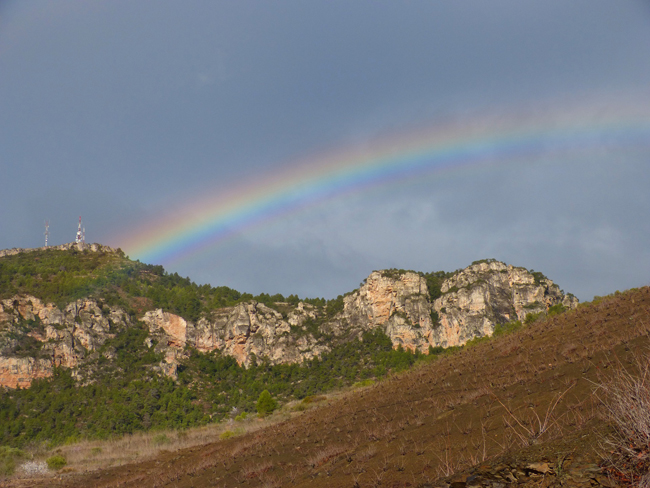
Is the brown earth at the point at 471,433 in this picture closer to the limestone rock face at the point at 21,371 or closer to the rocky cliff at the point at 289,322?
the rocky cliff at the point at 289,322

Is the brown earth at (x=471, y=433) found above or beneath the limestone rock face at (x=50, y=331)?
beneath

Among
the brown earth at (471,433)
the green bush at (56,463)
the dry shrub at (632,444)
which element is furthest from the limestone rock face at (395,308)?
the dry shrub at (632,444)

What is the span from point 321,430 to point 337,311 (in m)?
114

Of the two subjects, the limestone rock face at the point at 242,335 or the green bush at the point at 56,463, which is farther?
the limestone rock face at the point at 242,335

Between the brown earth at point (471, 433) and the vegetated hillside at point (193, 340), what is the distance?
67.3m

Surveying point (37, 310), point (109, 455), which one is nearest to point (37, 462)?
point (109, 455)

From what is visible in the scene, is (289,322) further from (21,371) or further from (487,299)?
(21,371)

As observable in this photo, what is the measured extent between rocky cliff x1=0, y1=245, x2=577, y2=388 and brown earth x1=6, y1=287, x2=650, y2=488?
85250 millimetres

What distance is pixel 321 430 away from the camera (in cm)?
2366

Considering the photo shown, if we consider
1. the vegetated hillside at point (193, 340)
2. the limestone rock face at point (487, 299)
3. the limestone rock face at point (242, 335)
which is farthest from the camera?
the limestone rock face at point (242, 335)

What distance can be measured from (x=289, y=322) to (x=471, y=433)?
401ft

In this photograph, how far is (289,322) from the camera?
132 meters

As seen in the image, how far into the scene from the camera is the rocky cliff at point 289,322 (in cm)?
10706

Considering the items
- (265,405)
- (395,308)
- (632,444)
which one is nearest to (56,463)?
(265,405)
